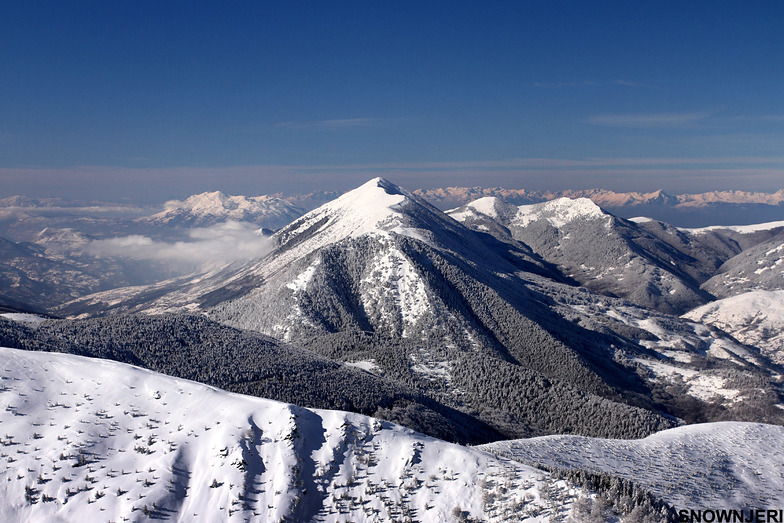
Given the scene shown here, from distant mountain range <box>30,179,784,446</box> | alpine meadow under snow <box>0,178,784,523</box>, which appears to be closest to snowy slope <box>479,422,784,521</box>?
alpine meadow under snow <box>0,178,784,523</box>

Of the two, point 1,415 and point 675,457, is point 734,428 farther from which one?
point 1,415

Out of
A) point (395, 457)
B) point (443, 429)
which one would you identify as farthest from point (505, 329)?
point (395, 457)

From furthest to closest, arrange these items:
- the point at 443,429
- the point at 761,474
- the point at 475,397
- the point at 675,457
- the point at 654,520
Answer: the point at 475,397 → the point at 443,429 → the point at 675,457 → the point at 761,474 → the point at 654,520

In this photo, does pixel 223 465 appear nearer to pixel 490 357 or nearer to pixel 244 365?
pixel 244 365

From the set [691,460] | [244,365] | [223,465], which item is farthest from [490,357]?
[223,465]

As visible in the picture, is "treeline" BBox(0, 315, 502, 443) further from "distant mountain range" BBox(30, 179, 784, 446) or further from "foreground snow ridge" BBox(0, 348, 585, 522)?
"foreground snow ridge" BBox(0, 348, 585, 522)
